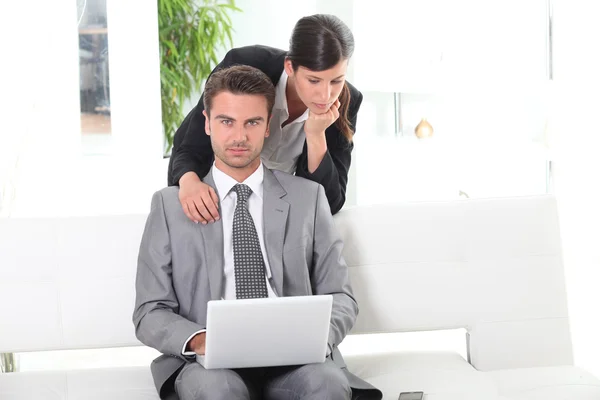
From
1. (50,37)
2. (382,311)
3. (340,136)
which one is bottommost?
(382,311)

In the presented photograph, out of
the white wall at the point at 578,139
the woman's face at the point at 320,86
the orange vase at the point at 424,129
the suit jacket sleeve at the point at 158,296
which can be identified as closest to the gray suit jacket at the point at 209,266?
the suit jacket sleeve at the point at 158,296

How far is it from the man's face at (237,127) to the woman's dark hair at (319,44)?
0.51 feet

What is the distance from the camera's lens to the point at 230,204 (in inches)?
87.4

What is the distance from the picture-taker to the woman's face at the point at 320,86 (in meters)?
2.19

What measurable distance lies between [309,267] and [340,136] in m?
0.43

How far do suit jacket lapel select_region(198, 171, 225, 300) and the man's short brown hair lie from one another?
32cm

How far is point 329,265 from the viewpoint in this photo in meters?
2.20

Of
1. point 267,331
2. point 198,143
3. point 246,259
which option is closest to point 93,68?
point 198,143

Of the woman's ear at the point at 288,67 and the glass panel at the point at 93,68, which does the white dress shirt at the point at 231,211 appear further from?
the glass panel at the point at 93,68

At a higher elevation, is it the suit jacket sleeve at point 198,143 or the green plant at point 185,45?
the green plant at point 185,45

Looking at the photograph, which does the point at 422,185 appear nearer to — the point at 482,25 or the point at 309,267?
the point at 482,25

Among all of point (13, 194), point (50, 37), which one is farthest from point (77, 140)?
point (13, 194)

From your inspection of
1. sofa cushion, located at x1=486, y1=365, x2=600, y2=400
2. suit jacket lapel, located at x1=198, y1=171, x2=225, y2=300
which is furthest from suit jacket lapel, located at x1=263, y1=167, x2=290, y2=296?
sofa cushion, located at x1=486, y1=365, x2=600, y2=400

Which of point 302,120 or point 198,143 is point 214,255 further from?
point 302,120
